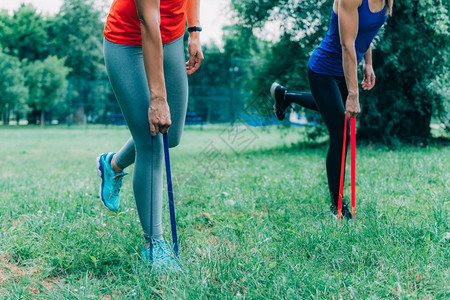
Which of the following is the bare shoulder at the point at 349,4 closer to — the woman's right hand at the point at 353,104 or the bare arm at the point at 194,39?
the woman's right hand at the point at 353,104

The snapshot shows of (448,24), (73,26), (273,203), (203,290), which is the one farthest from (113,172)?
(73,26)

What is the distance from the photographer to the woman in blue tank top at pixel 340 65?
2.52 metres

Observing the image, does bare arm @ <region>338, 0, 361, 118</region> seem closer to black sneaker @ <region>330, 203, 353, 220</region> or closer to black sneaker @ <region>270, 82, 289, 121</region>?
black sneaker @ <region>330, 203, 353, 220</region>

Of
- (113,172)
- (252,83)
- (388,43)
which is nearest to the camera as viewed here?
(113,172)

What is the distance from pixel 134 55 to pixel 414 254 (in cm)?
174

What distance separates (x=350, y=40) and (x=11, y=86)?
28.1 m

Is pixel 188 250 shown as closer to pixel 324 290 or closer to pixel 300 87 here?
pixel 324 290

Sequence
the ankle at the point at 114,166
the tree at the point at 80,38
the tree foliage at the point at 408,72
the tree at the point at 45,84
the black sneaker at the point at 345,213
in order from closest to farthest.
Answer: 1. the ankle at the point at 114,166
2. the black sneaker at the point at 345,213
3. the tree foliage at the point at 408,72
4. the tree at the point at 45,84
5. the tree at the point at 80,38

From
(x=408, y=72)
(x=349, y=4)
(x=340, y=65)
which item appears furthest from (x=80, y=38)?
(x=349, y=4)

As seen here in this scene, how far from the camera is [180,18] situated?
84.0 inches

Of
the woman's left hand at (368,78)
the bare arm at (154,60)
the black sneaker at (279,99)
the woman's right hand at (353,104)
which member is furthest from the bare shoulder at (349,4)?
the black sneaker at (279,99)

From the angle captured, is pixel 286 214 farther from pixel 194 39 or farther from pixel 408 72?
pixel 408 72

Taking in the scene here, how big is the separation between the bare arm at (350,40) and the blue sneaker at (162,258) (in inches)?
58.0

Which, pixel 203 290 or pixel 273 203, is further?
pixel 273 203
